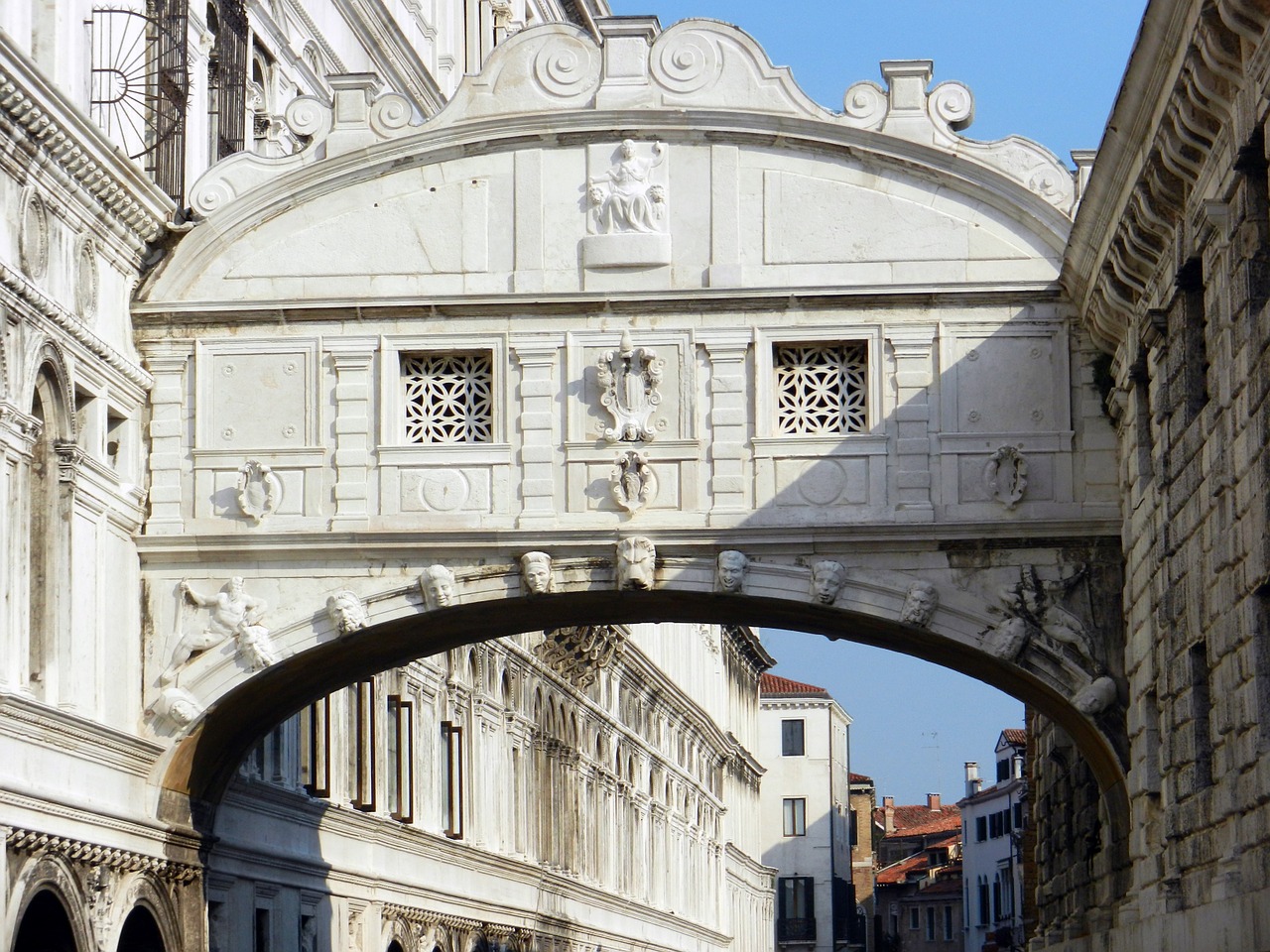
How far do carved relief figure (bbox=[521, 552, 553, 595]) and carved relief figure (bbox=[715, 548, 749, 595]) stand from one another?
1.51m

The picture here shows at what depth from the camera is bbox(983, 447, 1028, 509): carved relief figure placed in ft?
71.6

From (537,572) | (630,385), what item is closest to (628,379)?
(630,385)

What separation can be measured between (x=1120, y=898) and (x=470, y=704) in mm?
15835

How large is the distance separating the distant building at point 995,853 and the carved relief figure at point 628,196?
6252 centimetres

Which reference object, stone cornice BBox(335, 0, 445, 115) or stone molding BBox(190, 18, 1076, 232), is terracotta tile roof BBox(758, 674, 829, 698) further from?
stone molding BBox(190, 18, 1076, 232)

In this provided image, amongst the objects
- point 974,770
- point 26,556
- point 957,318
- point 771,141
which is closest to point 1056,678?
point 957,318

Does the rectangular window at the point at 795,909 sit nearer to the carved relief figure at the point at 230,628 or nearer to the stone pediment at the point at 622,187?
the carved relief figure at the point at 230,628

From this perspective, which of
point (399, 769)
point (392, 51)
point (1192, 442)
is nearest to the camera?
point (1192, 442)

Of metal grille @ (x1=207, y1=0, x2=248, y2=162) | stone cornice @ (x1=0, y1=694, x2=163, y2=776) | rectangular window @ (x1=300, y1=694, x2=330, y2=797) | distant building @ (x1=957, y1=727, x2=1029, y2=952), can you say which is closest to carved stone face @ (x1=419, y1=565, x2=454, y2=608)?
stone cornice @ (x1=0, y1=694, x2=163, y2=776)

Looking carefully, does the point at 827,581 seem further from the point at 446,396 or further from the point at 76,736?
the point at 76,736

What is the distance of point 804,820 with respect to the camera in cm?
8900

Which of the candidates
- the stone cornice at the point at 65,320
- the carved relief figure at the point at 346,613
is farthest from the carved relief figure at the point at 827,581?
the stone cornice at the point at 65,320

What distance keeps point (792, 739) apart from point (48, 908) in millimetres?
70861

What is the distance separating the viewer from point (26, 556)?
20.1 meters
